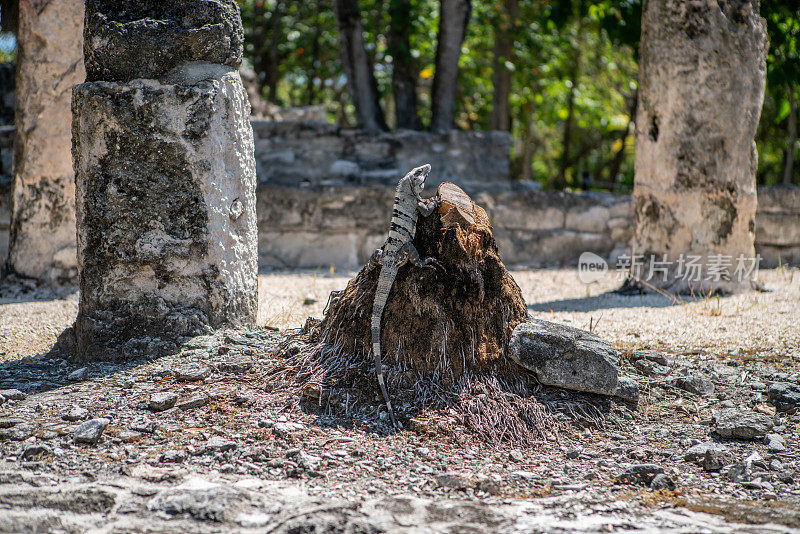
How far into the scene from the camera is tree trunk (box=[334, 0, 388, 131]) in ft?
27.8

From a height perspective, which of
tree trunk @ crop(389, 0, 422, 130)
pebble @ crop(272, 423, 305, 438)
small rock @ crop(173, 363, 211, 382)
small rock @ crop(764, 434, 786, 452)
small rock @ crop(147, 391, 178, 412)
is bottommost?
small rock @ crop(764, 434, 786, 452)

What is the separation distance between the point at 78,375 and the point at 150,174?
1.03m

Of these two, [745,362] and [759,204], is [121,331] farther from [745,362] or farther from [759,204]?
[759,204]

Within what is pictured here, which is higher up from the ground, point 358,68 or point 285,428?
point 358,68

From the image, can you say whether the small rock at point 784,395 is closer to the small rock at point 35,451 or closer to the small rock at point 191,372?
the small rock at point 191,372

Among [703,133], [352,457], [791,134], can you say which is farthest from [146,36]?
[791,134]

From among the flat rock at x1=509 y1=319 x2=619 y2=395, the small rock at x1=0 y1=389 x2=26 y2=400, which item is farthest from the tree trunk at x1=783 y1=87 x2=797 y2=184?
the small rock at x1=0 y1=389 x2=26 y2=400

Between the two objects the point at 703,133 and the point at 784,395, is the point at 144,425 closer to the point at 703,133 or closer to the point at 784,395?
the point at 784,395

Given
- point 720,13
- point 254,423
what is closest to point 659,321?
point 720,13

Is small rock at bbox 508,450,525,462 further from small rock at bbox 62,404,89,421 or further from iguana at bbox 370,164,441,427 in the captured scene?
small rock at bbox 62,404,89,421

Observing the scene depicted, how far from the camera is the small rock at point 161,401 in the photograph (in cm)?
296

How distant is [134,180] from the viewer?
346cm

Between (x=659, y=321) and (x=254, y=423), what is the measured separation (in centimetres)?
291

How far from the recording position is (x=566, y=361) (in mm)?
3244
